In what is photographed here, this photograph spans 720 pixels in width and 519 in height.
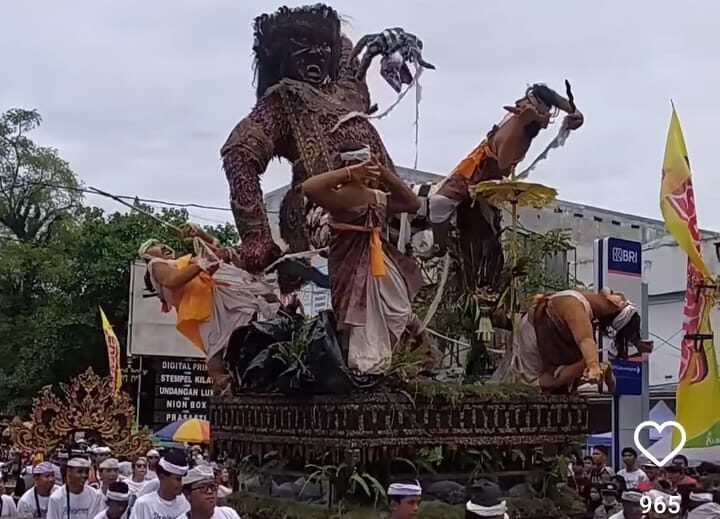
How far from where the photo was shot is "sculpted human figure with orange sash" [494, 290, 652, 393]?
8.57 metres

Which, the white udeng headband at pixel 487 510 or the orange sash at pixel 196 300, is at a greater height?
the orange sash at pixel 196 300

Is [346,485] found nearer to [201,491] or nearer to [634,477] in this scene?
[201,491]

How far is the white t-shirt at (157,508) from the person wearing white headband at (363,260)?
2.06m

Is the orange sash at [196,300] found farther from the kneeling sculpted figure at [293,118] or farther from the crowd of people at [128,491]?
the crowd of people at [128,491]

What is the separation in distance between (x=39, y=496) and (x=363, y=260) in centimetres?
361

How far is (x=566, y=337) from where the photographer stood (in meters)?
8.77

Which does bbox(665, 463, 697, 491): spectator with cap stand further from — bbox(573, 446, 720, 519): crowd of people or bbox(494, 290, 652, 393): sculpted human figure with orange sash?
bbox(494, 290, 652, 393): sculpted human figure with orange sash

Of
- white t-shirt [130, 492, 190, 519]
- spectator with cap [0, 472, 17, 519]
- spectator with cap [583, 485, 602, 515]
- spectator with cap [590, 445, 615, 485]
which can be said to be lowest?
spectator with cap [0, 472, 17, 519]

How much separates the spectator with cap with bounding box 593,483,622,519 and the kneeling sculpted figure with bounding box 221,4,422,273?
11.1 ft

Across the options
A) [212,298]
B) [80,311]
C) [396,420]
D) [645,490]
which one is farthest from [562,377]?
[80,311]

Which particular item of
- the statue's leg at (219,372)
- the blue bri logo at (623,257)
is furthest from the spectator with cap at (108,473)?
the blue bri logo at (623,257)

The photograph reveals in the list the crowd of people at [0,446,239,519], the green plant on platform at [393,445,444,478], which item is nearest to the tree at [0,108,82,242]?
the crowd of people at [0,446,239,519]

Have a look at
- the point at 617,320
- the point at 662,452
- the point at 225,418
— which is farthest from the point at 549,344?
the point at 662,452

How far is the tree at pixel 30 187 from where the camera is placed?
32.7m
